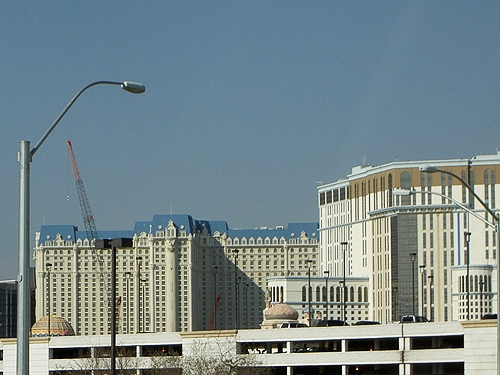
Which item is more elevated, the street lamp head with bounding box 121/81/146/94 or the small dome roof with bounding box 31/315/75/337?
the street lamp head with bounding box 121/81/146/94

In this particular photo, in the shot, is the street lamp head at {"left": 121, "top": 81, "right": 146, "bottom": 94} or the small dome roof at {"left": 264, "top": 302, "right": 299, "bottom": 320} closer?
the street lamp head at {"left": 121, "top": 81, "right": 146, "bottom": 94}

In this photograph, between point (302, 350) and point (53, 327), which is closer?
point (302, 350)

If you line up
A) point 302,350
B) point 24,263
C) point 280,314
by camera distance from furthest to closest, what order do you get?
point 280,314 < point 302,350 < point 24,263

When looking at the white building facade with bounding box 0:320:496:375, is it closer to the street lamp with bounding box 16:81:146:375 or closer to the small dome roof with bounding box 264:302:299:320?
the small dome roof with bounding box 264:302:299:320

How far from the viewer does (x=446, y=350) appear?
100688 mm

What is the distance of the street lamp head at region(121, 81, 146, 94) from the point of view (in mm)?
25359

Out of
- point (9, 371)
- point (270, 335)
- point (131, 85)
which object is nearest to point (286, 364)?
point (270, 335)

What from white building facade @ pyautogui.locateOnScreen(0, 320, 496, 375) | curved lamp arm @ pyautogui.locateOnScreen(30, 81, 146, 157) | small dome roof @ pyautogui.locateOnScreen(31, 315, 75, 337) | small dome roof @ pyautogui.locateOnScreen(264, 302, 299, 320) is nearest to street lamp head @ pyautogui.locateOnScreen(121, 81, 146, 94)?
curved lamp arm @ pyautogui.locateOnScreen(30, 81, 146, 157)

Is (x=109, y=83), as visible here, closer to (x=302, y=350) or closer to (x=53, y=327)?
(x=302, y=350)

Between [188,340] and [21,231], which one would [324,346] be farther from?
[21,231]

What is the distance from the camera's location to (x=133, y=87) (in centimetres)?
2538

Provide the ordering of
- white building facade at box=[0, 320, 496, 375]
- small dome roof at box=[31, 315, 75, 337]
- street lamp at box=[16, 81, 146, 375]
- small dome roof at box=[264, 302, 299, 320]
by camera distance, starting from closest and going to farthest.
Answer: street lamp at box=[16, 81, 146, 375] → white building facade at box=[0, 320, 496, 375] → small dome roof at box=[264, 302, 299, 320] → small dome roof at box=[31, 315, 75, 337]

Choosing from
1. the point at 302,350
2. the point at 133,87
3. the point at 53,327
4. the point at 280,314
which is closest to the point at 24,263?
the point at 133,87

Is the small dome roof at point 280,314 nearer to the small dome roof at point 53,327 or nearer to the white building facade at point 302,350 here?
the small dome roof at point 53,327
